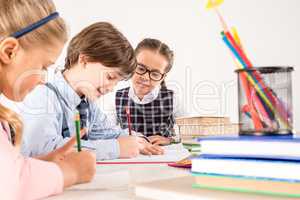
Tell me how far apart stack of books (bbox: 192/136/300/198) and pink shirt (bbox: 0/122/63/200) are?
0.24 metres

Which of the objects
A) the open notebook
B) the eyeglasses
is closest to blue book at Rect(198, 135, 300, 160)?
the open notebook

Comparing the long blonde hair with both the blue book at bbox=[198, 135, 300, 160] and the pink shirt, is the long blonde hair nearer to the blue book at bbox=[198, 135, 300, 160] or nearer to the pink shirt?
the pink shirt

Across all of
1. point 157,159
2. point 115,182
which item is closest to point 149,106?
point 157,159

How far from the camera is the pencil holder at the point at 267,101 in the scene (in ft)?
1.68

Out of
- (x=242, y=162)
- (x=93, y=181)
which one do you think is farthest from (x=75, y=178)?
(x=242, y=162)

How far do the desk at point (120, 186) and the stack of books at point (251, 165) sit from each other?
13 millimetres

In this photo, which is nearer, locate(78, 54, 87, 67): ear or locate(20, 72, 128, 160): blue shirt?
locate(20, 72, 128, 160): blue shirt

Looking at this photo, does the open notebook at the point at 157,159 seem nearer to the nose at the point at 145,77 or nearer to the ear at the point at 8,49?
the ear at the point at 8,49

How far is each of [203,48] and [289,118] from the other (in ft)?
8.45

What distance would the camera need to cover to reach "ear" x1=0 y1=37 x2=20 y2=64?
708 mm

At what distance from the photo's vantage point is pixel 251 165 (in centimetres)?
48

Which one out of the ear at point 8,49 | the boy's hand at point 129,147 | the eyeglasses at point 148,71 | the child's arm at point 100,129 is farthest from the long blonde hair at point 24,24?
the eyeglasses at point 148,71

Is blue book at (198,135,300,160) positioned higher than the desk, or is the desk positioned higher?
blue book at (198,135,300,160)

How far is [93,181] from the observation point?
30.4 inches
